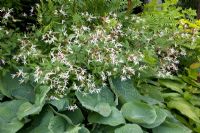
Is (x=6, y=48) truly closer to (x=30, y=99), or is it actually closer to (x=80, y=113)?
(x=30, y=99)

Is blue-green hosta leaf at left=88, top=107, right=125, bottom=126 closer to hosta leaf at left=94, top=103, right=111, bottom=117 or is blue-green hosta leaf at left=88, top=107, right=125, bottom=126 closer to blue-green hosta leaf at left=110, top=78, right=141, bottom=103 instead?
hosta leaf at left=94, top=103, right=111, bottom=117

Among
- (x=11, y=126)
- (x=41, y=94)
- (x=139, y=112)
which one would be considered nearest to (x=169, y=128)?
(x=139, y=112)

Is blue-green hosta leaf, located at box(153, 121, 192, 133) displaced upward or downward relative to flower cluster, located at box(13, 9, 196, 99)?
Result: downward

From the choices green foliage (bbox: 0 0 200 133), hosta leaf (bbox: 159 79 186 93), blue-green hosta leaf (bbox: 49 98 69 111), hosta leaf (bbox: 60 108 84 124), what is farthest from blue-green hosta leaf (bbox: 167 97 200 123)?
blue-green hosta leaf (bbox: 49 98 69 111)

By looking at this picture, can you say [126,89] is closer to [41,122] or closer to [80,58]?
[80,58]

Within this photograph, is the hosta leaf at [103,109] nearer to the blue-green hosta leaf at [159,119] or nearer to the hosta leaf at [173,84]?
the blue-green hosta leaf at [159,119]
